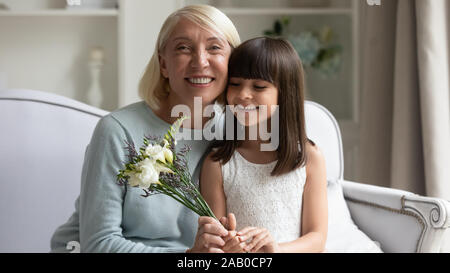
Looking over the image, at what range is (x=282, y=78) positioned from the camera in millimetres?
1088

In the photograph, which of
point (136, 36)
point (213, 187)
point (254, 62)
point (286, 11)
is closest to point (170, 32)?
point (254, 62)

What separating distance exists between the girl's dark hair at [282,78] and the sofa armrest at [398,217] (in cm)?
34

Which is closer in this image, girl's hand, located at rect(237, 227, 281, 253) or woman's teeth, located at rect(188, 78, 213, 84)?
girl's hand, located at rect(237, 227, 281, 253)

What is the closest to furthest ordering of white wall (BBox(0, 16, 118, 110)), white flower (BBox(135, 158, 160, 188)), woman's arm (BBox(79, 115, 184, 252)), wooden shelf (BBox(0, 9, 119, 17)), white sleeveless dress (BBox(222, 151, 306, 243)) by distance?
white flower (BBox(135, 158, 160, 188))
woman's arm (BBox(79, 115, 184, 252))
white sleeveless dress (BBox(222, 151, 306, 243))
wooden shelf (BBox(0, 9, 119, 17))
white wall (BBox(0, 16, 118, 110))

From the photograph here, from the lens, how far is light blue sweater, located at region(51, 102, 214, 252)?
1.03 m

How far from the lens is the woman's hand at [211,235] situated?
838 millimetres

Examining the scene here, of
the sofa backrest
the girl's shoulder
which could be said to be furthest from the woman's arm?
the sofa backrest

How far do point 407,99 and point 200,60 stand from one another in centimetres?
126

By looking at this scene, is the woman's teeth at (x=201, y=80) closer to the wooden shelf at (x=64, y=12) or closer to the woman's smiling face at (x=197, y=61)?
the woman's smiling face at (x=197, y=61)

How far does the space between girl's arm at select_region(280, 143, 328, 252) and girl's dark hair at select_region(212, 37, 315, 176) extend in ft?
0.12

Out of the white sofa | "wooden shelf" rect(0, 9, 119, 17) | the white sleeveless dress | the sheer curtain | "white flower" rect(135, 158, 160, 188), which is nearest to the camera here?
"white flower" rect(135, 158, 160, 188)

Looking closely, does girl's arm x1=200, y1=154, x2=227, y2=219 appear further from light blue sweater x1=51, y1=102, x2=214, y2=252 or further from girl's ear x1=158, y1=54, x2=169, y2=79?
girl's ear x1=158, y1=54, x2=169, y2=79

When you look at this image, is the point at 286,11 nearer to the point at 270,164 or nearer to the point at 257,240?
the point at 270,164

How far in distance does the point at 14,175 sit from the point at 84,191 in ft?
1.59
